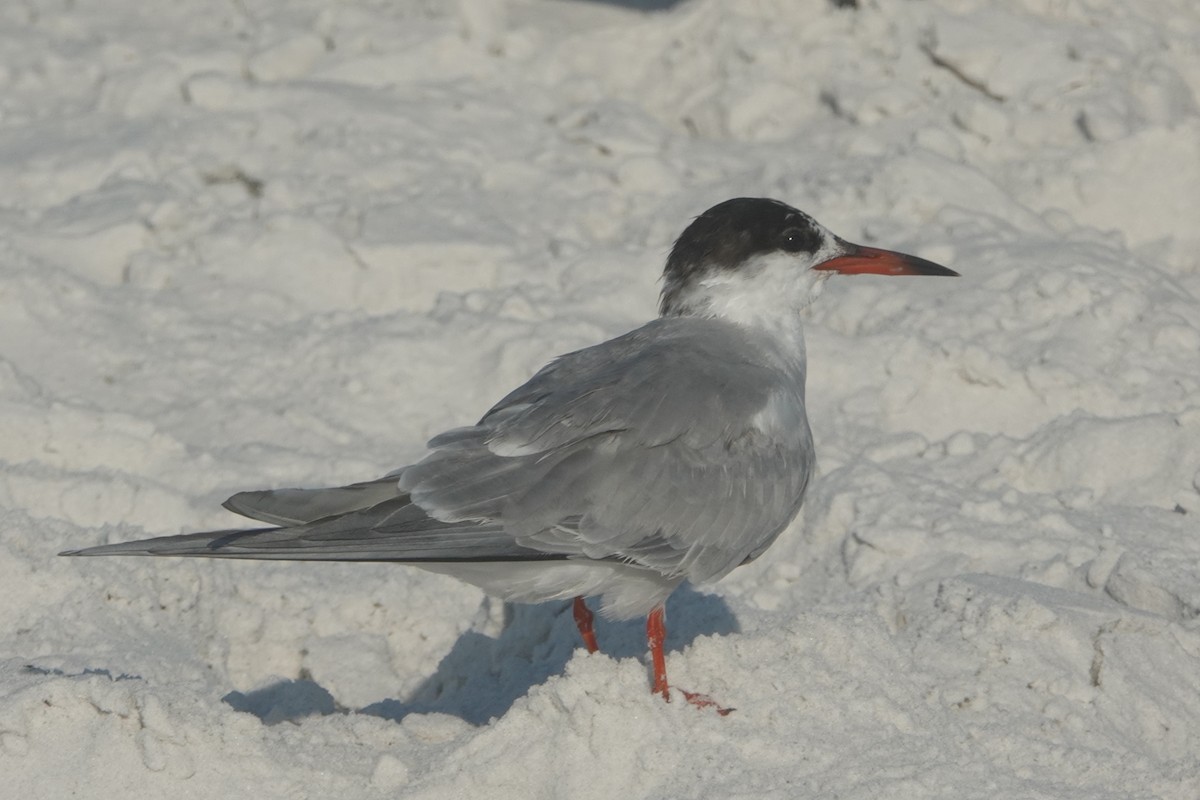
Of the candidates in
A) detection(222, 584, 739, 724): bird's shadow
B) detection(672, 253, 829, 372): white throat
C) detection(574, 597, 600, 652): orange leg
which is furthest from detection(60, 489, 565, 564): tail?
detection(672, 253, 829, 372): white throat

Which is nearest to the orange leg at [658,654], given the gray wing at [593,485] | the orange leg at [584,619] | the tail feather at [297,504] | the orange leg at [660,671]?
the orange leg at [660,671]

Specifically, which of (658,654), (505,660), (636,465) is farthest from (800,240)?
(505,660)

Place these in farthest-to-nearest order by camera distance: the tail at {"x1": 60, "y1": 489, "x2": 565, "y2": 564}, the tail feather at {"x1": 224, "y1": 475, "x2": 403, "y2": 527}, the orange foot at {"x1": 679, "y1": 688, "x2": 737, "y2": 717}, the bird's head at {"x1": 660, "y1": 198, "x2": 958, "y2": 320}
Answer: the bird's head at {"x1": 660, "y1": 198, "x2": 958, "y2": 320} < the orange foot at {"x1": 679, "y1": 688, "x2": 737, "y2": 717} < the tail feather at {"x1": 224, "y1": 475, "x2": 403, "y2": 527} < the tail at {"x1": 60, "y1": 489, "x2": 565, "y2": 564}

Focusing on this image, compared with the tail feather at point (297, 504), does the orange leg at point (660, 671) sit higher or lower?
lower

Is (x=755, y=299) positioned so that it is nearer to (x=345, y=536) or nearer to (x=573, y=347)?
(x=573, y=347)

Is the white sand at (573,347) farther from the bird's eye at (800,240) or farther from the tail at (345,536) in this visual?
the bird's eye at (800,240)

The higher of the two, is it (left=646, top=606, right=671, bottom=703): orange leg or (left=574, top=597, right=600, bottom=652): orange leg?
(left=646, top=606, right=671, bottom=703): orange leg

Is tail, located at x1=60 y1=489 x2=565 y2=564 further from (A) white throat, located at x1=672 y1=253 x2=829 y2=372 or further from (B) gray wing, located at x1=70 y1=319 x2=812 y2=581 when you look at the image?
(A) white throat, located at x1=672 y1=253 x2=829 y2=372

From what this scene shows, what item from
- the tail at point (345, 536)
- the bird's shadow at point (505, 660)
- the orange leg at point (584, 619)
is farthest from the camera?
the bird's shadow at point (505, 660)

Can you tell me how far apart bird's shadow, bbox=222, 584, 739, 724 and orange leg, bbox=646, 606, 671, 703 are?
0.33 meters

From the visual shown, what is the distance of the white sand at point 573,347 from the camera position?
11.9 feet

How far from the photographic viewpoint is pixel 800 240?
4.59 metres

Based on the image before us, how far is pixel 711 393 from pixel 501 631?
42.4 inches

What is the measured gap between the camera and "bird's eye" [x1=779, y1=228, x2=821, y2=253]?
4562 millimetres
